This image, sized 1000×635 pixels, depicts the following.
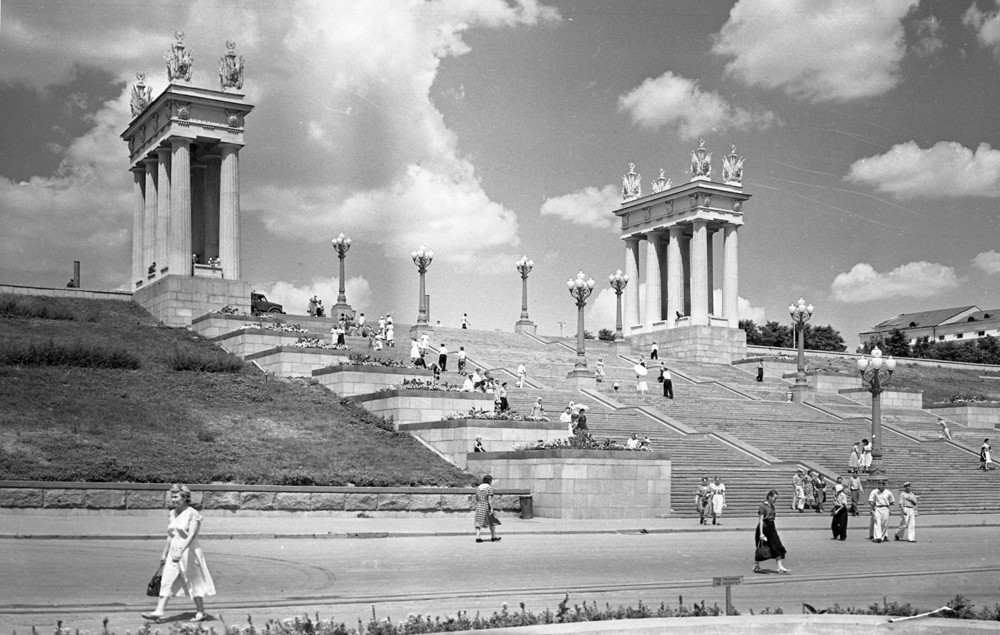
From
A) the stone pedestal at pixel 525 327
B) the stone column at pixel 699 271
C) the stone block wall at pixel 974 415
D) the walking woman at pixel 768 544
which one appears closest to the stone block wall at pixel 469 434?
the walking woman at pixel 768 544

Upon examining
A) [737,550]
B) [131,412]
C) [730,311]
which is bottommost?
[737,550]

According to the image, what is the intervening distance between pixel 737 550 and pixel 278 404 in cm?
1536

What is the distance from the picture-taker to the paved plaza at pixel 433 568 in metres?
13.8

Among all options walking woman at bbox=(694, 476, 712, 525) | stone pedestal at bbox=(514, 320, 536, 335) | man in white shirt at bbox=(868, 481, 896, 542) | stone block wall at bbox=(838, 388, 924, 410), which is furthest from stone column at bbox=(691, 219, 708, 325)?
man in white shirt at bbox=(868, 481, 896, 542)

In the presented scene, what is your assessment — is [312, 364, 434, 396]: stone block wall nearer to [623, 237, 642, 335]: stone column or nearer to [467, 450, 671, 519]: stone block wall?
[467, 450, 671, 519]: stone block wall

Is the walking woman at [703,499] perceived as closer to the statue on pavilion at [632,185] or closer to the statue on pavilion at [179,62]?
the statue on pavilion at [179,62]

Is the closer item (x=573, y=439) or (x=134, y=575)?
(x=134, y=575)

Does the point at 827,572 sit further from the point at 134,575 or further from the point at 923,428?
the point at 923,428

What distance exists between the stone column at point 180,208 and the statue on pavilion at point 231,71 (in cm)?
319

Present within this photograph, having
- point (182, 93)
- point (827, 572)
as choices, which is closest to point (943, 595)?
point (827, 572)

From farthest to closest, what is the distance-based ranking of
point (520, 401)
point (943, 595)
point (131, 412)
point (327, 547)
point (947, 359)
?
point (947, 359) → point (520, 401) → point (131, 412) → point (327, 547) → point (943, 595)

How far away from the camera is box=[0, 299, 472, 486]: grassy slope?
25297mm

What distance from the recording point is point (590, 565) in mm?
18906

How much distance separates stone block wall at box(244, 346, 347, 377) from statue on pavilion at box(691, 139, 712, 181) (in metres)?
38.0
